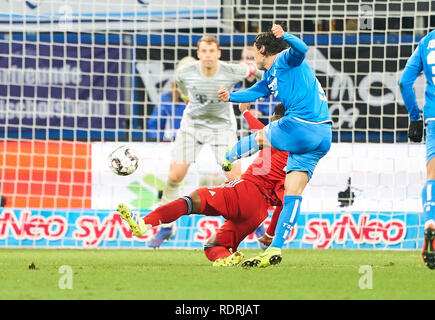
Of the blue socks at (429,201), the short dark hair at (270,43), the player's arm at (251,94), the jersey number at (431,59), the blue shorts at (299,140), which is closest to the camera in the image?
the blue socks at (429,201)

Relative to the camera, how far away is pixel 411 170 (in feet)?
40.8

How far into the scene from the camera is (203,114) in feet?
35.8

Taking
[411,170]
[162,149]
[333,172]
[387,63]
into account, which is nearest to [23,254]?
[162,149]

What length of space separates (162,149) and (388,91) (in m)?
3.44

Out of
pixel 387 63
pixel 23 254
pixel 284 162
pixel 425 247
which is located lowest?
pixel 23 254

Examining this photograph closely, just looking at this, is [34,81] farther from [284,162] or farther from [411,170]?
[284,162]

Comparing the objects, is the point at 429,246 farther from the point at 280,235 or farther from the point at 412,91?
the point at 412,91

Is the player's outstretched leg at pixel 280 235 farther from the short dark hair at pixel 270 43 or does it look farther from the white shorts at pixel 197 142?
the white shorts at pixel 197 142

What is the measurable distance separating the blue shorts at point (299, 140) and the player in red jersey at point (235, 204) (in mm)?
324

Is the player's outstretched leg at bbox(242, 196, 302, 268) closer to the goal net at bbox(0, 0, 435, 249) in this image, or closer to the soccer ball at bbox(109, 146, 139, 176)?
the soccer ball at bbox(109, 146, 139, 176)

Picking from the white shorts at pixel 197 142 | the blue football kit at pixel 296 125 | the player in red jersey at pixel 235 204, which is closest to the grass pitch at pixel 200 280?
the player in red jersey at pixel 235 204

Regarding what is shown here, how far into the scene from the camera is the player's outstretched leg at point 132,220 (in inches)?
270

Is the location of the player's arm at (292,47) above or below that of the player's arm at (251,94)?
above
